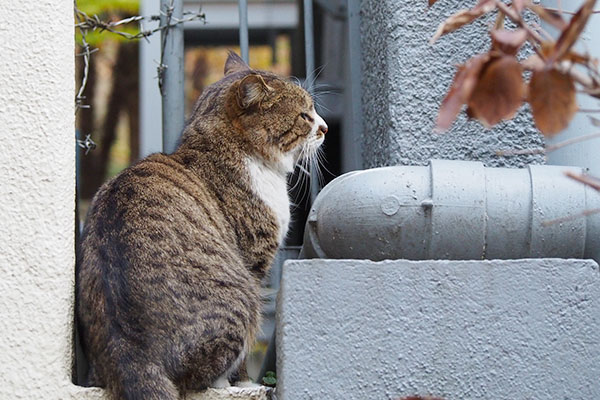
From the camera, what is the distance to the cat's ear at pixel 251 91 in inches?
106

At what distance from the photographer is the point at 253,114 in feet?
9.08

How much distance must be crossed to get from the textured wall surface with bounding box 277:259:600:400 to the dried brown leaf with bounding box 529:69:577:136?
1.02 metres

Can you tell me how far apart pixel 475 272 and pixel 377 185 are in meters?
0.31

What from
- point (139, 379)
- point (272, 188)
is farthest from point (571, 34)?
point (272, 188)

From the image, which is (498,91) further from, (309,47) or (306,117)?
(309,47)

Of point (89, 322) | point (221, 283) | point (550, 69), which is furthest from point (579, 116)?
point (550, 69)

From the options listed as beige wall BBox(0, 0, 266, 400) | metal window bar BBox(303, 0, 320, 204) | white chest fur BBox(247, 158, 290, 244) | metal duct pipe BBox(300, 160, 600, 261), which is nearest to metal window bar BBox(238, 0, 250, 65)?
metal window bar BBox(303, 0, 320, 204)

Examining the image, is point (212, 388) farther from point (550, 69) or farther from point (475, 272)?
point (550, 69)

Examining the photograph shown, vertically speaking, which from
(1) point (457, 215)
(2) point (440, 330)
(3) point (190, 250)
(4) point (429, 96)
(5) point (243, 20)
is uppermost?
(5) point (243, 20)

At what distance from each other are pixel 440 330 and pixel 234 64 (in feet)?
5.02

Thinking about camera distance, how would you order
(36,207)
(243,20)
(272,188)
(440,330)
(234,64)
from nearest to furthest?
(440,330) < (36,207) < (272,188) < (243,20) < (234,64)

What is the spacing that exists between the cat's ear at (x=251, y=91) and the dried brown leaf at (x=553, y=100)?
180 cm

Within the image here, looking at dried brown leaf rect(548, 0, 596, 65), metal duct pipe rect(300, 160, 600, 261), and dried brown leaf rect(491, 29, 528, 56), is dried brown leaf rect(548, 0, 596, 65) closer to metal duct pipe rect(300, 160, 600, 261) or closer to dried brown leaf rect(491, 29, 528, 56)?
dried brown leaf rect(491, 29, 528, 56)

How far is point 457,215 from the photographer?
6.52 ft
